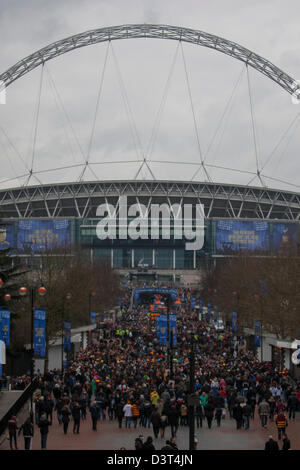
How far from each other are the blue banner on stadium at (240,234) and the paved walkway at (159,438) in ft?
389

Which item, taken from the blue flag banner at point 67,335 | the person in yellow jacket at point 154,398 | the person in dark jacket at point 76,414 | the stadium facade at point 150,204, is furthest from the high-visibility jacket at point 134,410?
the stadium facade at point 150,204

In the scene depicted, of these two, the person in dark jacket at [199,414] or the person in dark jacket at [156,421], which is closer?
the person in dark jacket at [156,421]

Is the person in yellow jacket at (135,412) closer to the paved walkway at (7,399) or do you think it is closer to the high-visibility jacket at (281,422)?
the paved walkway at (7,399)

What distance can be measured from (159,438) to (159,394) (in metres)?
5.64

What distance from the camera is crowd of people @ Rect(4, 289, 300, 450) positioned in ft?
88.4

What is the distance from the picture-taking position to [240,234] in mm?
148875

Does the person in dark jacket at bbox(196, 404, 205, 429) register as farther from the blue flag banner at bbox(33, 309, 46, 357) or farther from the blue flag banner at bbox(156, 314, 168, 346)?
the blue flag banner at bbox(156, 314, 168, 346)

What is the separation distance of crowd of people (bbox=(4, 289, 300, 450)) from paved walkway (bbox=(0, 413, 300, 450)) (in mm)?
318

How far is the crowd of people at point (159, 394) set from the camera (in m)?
26.9

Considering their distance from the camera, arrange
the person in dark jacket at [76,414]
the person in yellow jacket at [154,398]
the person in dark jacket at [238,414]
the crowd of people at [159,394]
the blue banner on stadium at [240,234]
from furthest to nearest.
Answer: the blue banner on stadium at [240,234], the person in yellow jacket at [154,398], the person in dark jacket at [238,414], the person in dark jacket at [76,414], the crowd of people at [159,394]

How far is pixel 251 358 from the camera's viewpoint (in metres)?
50.6

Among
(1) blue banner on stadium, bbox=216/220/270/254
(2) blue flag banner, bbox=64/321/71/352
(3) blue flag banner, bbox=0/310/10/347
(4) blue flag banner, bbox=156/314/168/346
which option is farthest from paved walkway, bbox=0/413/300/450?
(1) blue banner on stadium, bbox=216/220/270/254

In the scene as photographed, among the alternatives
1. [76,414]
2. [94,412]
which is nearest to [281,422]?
[94,412]

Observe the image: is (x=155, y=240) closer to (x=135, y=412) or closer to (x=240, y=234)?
(x=240, y=234)
